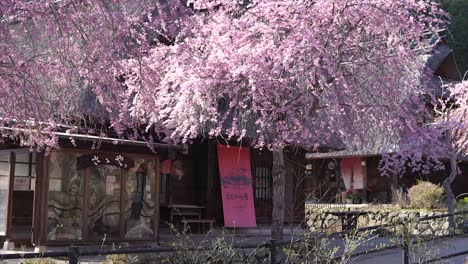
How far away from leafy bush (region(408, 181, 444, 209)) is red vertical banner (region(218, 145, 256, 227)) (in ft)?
23.5

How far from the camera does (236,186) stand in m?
16.5

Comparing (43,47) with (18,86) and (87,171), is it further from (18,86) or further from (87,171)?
(87,171)

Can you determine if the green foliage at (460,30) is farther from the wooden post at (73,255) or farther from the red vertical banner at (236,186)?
the wooden post at (73,255)

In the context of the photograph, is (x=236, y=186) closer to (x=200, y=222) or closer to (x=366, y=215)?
(x=200, y=222)

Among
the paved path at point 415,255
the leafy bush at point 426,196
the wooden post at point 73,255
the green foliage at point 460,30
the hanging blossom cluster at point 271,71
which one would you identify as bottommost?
the paved path at point 415,255

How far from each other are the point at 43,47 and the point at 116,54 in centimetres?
112

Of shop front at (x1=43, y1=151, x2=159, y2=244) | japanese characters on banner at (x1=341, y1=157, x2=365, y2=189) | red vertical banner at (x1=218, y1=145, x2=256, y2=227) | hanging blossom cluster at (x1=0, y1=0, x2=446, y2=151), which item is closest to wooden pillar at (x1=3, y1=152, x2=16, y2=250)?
shop front at (x1=43, y1=151, x2=159, y2=244)

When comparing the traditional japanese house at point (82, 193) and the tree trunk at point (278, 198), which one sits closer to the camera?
the tree trunk at point (278, 198)

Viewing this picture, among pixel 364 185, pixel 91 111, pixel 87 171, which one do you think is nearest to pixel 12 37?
pixel 91 111

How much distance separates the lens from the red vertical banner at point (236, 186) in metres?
16.2

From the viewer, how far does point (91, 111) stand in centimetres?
1089

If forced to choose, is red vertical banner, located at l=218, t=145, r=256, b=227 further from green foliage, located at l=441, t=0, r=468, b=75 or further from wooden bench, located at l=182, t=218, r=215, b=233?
green foliage, located at l=441, t=0, r=468, b=75

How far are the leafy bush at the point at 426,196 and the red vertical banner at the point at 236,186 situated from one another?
717 centimetres

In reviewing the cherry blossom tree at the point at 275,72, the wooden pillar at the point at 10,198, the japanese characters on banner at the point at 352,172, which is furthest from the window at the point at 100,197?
the japanese characters on banner at the point at 352,172
